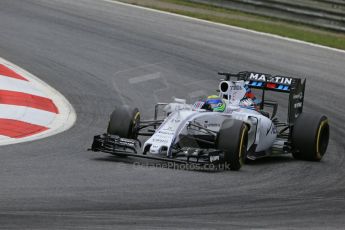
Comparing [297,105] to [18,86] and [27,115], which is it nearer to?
[27,115]

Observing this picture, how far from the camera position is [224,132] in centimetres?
1052

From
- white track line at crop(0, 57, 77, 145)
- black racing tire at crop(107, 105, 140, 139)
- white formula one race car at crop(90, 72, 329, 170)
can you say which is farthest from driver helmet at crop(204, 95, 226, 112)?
white track line at crop(0, 57, 77, 145)

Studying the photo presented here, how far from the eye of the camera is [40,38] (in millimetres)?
18078

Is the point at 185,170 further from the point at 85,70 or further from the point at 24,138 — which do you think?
the point at 85,70

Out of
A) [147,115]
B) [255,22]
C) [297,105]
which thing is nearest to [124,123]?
[297,105]

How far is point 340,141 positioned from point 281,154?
1717 millimetres

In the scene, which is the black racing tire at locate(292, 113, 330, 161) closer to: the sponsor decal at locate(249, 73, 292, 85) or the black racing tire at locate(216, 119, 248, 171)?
the sponsor decal at locate(249, 73, 292, 85)

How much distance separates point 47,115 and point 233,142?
345cm

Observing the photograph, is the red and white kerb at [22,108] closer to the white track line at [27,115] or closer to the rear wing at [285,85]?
the white track line at [27,115]

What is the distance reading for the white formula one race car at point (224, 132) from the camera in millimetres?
10438

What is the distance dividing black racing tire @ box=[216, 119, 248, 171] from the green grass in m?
9.40

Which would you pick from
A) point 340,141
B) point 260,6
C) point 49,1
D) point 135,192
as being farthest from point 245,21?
point 135,192

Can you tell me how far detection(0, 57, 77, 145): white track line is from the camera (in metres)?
11.7

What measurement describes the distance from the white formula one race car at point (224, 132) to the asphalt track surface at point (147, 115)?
187mm
